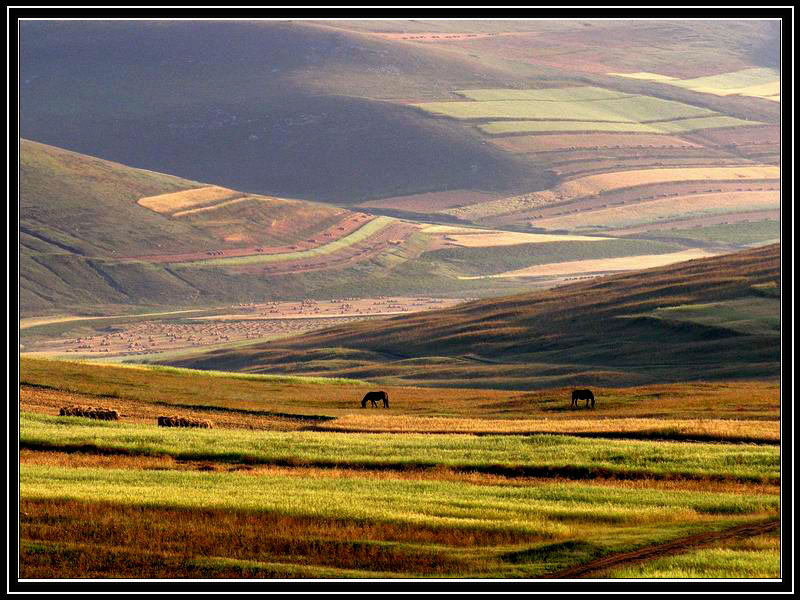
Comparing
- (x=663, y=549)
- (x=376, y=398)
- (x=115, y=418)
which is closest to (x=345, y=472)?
(x=663, y=549)

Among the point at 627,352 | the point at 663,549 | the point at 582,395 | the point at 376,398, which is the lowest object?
the point at 376,398

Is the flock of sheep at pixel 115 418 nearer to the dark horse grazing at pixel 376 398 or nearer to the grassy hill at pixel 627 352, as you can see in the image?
the dark horse grazing at pixel 376 398

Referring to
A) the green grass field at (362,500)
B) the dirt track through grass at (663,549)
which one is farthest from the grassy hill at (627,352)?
the dirt track through grass at (663,549)

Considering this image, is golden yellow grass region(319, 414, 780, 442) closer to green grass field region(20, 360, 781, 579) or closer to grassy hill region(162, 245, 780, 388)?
green grass field region(20, 360, 781, 579)

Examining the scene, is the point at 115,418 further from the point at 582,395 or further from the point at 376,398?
the point at 582,395

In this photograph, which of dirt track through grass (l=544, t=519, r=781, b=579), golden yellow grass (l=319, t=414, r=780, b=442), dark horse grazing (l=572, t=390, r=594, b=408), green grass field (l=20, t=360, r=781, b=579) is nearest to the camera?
dirt track through grass (l=544, t=519, r=781, b=579)

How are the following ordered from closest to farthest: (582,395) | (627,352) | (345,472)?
1. (345,472)
2. (582,395)
3. (627,352)

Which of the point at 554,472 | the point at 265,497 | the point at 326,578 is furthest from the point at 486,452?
the point at 326,578

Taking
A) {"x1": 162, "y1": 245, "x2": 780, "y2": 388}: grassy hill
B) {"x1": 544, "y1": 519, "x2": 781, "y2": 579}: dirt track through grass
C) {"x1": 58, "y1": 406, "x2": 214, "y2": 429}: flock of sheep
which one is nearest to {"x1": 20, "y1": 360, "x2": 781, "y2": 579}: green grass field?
{"x1": 544, "y1": 519, "x2": 781, "y2": 579}: dirt track through grass
